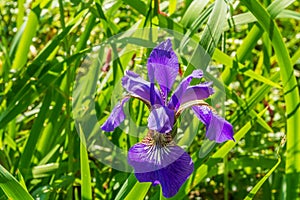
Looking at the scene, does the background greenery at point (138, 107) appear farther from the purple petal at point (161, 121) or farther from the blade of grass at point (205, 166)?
the purple petal at point (161, 121)

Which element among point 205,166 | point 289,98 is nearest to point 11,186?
point 205,166

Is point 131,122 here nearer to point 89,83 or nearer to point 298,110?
point 89,83

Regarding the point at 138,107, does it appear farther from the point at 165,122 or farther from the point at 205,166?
the point at 165,122

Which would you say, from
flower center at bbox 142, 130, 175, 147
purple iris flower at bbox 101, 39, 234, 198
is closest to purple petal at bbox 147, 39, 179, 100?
purple iris flower at bbox 101, 39, 234, 198

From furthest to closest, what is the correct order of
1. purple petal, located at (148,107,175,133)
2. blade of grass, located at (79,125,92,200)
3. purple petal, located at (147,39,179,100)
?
blade of grass, located at (79,125,92,200), purple petal, located at (147,39,179,100), purple petal, located at (148,107,175,133)

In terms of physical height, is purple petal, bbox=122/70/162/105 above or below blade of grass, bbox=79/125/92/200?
above

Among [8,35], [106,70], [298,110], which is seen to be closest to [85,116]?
[106,70]

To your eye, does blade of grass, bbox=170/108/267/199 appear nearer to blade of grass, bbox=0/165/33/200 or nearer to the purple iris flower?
the purple iris flower
